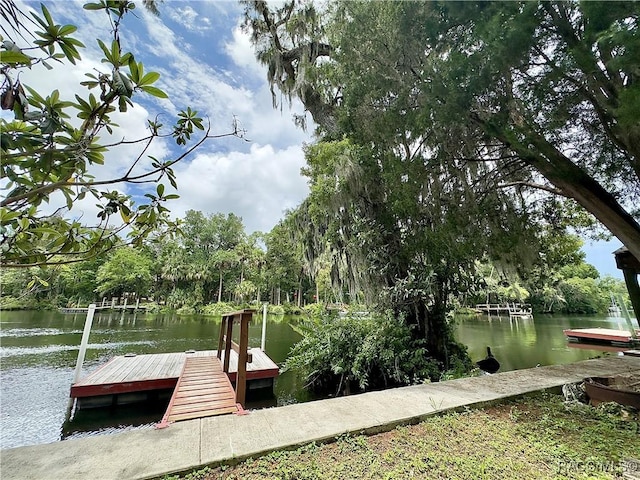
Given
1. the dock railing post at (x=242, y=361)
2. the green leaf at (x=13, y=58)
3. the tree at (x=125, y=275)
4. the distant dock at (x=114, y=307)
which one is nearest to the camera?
the green leaf at (x=13, y=58)

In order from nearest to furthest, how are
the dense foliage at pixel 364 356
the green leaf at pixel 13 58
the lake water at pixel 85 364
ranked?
1. the green leaf at pixel 13 58
2. the lake water at pixel 85 364
3. the dense foliage at pixel 364 356

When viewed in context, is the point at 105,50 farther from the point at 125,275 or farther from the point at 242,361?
the point at 125,275

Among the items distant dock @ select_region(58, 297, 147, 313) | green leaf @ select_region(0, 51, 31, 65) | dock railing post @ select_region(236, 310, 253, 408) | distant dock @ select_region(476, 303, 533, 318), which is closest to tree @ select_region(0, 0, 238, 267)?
green leaf @ select_region(0, 51, 31, 65)

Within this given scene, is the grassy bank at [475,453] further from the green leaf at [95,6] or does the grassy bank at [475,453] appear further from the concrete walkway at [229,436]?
the green leaf at [95,6]

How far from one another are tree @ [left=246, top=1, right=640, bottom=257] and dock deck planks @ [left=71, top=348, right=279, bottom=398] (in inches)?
199

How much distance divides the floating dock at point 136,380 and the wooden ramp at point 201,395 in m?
0.32

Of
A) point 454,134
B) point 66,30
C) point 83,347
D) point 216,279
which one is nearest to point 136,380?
point 83,347

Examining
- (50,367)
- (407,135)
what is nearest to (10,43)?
(407,135)

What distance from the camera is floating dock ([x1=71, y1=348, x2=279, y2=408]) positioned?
15.0 feet

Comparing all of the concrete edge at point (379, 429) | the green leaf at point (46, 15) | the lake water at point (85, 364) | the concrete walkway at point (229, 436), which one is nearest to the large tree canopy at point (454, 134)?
the concrete edge at point (379, 429)

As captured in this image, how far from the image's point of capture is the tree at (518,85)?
8.36 feet

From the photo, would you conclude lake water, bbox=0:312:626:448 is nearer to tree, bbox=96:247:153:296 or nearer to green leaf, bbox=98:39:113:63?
green leaf, bbox=98:39:113:63

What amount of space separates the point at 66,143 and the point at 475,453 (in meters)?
2.90

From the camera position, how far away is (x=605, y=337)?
409 inches
